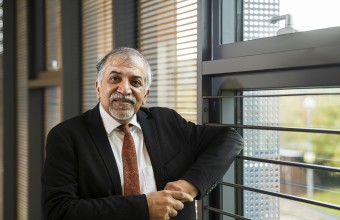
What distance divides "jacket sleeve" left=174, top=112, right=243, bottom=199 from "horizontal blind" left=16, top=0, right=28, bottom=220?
8.99ft

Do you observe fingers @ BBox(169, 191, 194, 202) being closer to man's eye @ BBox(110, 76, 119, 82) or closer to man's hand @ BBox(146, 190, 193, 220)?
man's hand @ BBox(146, 190, 193, 220)

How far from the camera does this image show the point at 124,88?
1.45 meters

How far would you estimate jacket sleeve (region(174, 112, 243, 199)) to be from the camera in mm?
1432

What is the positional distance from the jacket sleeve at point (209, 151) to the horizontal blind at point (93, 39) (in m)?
1.19

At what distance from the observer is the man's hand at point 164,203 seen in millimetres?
1297

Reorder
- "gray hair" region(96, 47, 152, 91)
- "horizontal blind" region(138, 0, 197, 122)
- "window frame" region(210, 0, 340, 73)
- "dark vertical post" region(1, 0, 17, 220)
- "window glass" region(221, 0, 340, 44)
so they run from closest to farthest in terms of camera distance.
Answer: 1. "window frame" region(210, 0, 340, 73)
2. "window glass" region(221, 0, 340, 44)
3. "gray hair" region(96, 47, 152, 91)
4. "horizontal blind" region(138, 0, 197, 122)
5. "dark vertical post" region(1, 0, 17, 220)

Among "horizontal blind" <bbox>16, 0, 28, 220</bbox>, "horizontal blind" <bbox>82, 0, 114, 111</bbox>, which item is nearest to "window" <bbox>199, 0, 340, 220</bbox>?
"horizontal blind" <bbox>82, 0, 114, 111</bbox>

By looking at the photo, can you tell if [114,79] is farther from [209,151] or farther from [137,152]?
[209,151]

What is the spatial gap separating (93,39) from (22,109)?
1747mm

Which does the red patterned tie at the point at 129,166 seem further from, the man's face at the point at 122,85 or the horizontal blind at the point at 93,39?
the horizontal blind at the point at 93,39

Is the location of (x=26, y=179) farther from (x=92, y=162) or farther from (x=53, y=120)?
(x=92, y=162)

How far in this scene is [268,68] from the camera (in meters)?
1.43

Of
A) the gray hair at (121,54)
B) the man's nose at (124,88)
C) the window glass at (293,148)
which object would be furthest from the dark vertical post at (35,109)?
the window glass at (293,148)

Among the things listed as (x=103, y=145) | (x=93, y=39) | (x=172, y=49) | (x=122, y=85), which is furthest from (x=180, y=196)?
(x=93, y=39)
